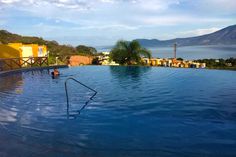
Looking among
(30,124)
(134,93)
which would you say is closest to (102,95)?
(134,93)

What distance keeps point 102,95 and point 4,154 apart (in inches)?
302

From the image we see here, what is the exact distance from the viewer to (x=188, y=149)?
703 cm

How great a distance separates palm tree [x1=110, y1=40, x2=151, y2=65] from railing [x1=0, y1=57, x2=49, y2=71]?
814 centimetres

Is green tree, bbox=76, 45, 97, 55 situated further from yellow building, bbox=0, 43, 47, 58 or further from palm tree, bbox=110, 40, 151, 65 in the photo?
yellow building, bbox=0, 43, 47, 58

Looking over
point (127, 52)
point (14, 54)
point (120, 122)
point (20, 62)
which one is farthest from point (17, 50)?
point (120, 122)

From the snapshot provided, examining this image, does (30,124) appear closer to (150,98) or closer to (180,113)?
(180,113)

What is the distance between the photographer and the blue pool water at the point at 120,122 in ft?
23.1

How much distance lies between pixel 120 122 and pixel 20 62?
16.9 m

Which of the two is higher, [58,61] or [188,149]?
[58,61]

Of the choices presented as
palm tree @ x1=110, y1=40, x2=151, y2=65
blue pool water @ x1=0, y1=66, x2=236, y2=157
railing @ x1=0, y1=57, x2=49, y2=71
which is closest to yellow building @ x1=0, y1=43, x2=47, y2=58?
railing @ x1=0, y1=57, x2=49, y2=71

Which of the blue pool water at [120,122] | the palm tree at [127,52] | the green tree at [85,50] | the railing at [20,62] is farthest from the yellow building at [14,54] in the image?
the green tree at [85,50]

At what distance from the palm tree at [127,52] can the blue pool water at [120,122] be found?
16.9 m

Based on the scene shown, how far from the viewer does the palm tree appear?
32.5 metres

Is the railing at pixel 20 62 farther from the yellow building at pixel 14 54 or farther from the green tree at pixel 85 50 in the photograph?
the green tree at pixel 85 50
